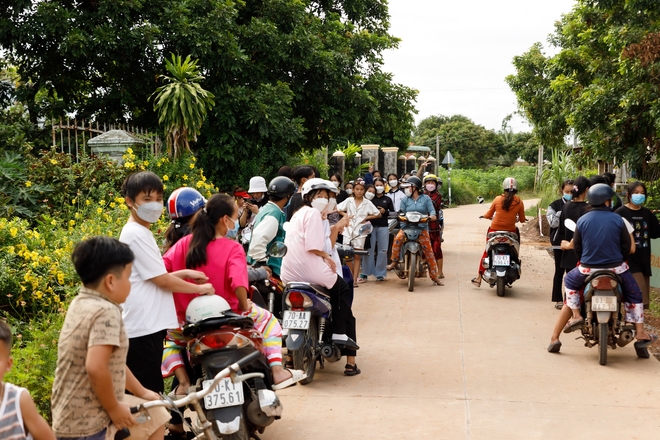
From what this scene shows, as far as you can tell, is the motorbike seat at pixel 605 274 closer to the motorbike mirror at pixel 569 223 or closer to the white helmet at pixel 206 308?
the motorbike mirror at pixel 569 223

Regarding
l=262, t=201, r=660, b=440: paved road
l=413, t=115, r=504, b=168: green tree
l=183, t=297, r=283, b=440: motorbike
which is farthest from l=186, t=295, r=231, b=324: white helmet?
l=413, t=115, r=504, b=168: green tree

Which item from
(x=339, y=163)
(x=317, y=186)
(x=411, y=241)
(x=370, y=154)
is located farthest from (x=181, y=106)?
(x=370, y=154)

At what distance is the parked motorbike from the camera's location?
38.2ft

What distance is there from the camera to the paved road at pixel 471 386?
565 centimetres

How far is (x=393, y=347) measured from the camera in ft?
27.2

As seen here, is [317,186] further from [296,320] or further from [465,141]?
[465,141]

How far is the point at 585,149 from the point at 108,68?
9.74 m


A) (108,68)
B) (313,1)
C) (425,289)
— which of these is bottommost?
(425,289)

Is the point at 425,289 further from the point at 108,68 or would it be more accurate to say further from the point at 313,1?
the point at 313,1

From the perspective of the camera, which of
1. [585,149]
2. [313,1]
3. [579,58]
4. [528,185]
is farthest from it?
[528,185]

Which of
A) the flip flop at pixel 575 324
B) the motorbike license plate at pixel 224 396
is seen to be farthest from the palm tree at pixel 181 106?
the motorbike license plate at pixel 224 396

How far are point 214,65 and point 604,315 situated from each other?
10066 millimetres

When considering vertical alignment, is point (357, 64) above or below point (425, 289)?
above

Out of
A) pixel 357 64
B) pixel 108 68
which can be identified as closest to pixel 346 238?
pixel 108 68
